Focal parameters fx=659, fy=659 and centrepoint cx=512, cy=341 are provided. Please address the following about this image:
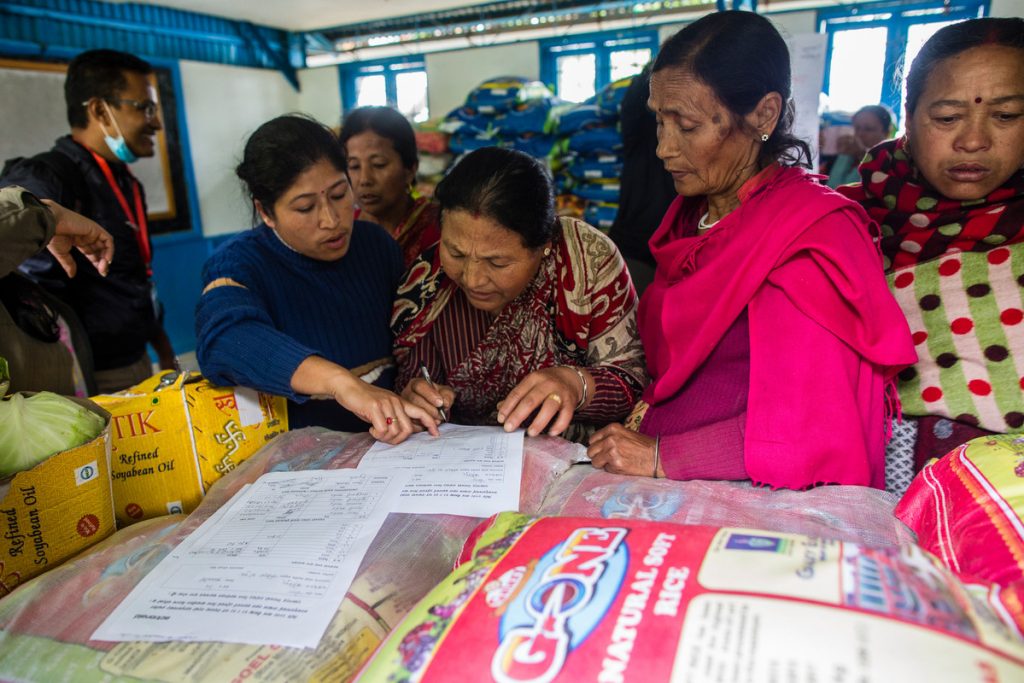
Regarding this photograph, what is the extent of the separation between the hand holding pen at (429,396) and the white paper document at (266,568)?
A: 0.81 feet

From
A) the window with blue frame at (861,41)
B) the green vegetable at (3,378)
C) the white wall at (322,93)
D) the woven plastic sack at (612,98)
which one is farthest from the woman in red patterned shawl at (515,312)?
the white wall at (322,93)

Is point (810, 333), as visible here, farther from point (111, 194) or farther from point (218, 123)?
point (218, 123)

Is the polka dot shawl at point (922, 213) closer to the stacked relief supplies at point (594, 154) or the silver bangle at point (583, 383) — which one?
the silver bangle at point (583, 383)

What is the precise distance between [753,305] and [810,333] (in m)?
0.10

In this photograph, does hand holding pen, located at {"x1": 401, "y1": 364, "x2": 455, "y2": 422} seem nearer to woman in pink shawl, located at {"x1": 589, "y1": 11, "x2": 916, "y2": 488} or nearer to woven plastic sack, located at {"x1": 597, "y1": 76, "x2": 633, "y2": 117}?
woman in pink shawl, located at {"x1": 589, "y1": 11, "x2": 916, "y2": 488}

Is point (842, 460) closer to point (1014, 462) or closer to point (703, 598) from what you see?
point (1014, 462)

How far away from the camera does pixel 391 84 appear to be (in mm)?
6410

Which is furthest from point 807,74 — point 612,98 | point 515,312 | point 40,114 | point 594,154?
point 40,114

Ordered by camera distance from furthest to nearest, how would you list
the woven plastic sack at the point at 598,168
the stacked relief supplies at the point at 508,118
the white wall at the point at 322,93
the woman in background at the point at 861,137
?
1. the white wall at the point at 322,93
2. the stacked relief supplies at the point at 508,118
3. the woven plastic sack at the point at 598,168
4. the woman in background at the point at 861,137

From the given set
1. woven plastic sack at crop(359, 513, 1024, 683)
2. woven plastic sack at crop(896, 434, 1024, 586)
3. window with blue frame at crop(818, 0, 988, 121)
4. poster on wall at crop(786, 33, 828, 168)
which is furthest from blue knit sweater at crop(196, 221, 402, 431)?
window with blue frame at crop(818, 0, 988, 121)

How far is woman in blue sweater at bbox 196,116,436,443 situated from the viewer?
3.82 feet

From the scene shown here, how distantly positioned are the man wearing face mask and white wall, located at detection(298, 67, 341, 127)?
411 centimetres

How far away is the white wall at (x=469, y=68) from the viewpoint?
5484 mm

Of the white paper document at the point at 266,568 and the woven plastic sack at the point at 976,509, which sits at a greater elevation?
the woven plastic sack at the point at 976,509
